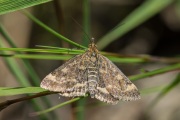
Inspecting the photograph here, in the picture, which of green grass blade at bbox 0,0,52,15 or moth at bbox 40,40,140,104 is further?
moth at bbox 40,40,140,104

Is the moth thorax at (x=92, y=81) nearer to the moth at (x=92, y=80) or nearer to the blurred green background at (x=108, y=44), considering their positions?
the moth at (x=92, y=80)

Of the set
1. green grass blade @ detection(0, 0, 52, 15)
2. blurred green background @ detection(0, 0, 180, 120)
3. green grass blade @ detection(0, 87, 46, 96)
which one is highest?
blurred green background @ detection(0, 0, 180, 120)

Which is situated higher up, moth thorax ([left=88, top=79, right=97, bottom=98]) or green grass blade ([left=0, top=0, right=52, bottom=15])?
green grass blade ([left=0, top=0, right=52, bottom=15])

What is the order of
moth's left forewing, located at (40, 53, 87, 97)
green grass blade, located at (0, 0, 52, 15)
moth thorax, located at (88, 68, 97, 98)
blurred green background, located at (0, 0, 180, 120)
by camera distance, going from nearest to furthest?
1. green grass blade, located at (0, 0, 52, 15)
2. moth's left forewing, located at (40, 53, 87, 97)
3. moth thorax, located at (88, 68, 97, 98)
4. blurred green background, located at (0, 0, 180, 120)

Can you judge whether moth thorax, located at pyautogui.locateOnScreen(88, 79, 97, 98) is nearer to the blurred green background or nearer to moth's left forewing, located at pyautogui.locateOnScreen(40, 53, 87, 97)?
moth's left forewing, located at pyautogui.locateOnScreen(40, 53, 87, 97)

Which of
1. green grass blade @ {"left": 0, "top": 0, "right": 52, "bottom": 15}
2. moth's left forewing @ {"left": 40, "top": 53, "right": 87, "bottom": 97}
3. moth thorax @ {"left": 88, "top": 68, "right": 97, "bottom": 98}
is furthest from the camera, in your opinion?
moth thorax @ {"left": 88, "top": 68, "right": 97, "bottom": 98}

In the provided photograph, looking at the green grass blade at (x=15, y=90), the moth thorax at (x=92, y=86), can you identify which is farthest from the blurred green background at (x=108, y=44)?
the green grass blade at (x=15, y=90)

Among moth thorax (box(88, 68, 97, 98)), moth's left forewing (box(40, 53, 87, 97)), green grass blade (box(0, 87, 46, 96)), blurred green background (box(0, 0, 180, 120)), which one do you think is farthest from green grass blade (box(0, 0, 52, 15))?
blurred green background (box(0, 0, 180, 120))

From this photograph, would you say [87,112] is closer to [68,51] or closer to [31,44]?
[31,44]
